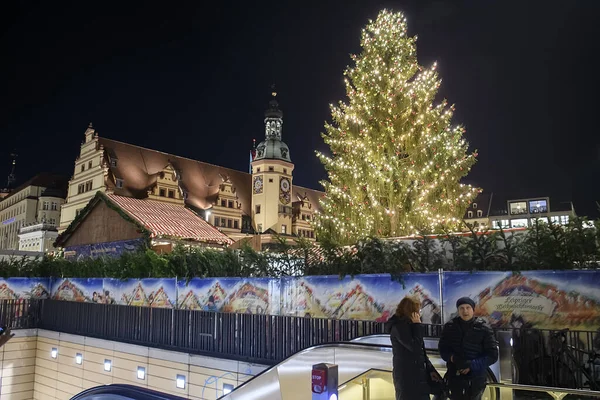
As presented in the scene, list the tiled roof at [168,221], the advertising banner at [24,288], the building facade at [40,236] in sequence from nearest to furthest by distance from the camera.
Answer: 1. the advertising banner at [24,288]
2. the tiled roof at [168,221]
3. the building facade at [40,236]

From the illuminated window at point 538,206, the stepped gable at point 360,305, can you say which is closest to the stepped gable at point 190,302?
the stepped gable at point 360,305

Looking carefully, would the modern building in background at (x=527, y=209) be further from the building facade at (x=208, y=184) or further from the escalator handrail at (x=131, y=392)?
the escalator handrail at (x=131, y=392)

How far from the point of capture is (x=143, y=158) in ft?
188

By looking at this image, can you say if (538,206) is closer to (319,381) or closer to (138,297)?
(138,297)

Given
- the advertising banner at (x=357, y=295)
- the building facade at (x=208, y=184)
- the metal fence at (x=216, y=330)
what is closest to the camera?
the advertising banner at (x=357, y=295)

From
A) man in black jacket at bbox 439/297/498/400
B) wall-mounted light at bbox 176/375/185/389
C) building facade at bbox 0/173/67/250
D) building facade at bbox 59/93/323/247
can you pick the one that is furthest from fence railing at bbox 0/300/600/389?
building facade at bbox 0/173/67/250

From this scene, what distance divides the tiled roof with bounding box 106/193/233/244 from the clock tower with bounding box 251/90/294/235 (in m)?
42.5

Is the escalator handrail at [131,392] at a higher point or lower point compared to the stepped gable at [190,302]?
lower

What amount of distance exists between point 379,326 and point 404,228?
8.39m

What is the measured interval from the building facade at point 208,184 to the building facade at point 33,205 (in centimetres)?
3294

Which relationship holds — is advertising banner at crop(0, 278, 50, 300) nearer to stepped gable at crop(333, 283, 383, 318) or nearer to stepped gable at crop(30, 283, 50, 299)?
stepped gable at crop(30, 283, 50, 299)

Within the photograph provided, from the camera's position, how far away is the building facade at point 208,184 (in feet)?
174

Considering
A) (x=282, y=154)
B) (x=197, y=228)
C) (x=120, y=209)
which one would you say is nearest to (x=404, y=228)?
(x=197, y=228)

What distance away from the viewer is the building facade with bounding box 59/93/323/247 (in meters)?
53.2
